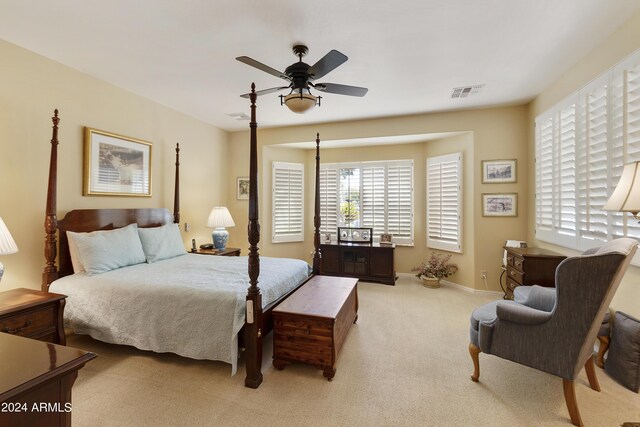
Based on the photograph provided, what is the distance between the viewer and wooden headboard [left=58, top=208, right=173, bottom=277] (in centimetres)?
303

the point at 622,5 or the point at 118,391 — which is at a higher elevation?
the point at 622,5

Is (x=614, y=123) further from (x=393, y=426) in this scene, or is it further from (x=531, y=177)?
(x=393, y=426)

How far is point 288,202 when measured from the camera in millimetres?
6008

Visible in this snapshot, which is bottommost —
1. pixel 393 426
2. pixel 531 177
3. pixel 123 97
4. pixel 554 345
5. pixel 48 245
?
pixel 393 426

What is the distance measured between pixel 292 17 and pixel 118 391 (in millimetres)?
3239

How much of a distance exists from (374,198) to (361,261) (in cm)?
131

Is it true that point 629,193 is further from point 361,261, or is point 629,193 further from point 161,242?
point 161,242

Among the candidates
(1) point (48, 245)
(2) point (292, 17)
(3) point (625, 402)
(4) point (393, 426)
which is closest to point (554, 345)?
(3) point (625, 402)

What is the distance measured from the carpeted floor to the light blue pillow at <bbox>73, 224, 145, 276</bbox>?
81 centimetres

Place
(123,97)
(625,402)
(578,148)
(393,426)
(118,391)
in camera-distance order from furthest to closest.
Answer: (123,97)
(578,148)
(118,391)
(625,402)
(393,426)

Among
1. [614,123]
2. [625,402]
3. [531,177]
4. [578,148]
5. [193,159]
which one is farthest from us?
[193,159]

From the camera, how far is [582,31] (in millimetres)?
2570

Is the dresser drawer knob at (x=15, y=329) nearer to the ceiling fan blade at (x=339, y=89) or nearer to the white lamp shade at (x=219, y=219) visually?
the white lamp shade at (x=219, y=219)

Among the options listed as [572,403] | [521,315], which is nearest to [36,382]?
[521,315]
